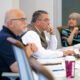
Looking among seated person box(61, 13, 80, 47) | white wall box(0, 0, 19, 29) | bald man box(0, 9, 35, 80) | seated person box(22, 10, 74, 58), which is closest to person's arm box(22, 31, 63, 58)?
seated person box(22, 10, 74, 58)

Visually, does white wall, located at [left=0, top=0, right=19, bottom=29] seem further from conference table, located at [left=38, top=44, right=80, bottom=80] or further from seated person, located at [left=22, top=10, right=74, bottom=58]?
conference table, located at [left=38, top=44, right=80, bottom=80]

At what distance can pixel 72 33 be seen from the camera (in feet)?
14.3

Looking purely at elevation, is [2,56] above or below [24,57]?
below

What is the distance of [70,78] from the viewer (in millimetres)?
1790

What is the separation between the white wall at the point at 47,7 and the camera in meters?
5.45

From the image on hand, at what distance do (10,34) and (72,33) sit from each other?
2020 mm

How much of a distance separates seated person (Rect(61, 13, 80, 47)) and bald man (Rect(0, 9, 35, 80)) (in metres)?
1.57

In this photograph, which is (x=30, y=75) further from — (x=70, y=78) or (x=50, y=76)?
(x=70, y=78)

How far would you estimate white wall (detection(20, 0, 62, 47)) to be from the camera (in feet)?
17.9

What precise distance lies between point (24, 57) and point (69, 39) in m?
2.86

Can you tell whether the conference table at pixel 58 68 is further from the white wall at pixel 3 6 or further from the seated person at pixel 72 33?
the white wall at pixel 3 6

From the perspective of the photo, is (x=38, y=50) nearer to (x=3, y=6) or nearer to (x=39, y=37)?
(x=39, y=37)

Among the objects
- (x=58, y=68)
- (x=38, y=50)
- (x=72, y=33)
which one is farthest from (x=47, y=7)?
(x=58, y=68)

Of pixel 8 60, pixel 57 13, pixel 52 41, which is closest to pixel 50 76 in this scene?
pixel 8 60
